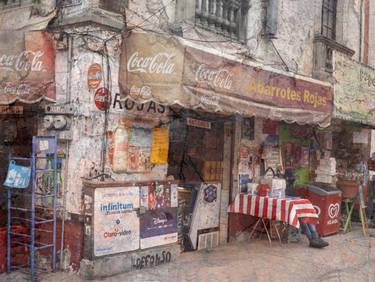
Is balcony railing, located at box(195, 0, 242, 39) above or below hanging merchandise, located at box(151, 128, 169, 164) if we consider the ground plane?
above

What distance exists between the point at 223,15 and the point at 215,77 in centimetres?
259

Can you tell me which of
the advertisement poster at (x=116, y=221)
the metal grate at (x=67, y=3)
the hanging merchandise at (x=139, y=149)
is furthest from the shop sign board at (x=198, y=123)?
the metal grate at (x=67, y=3)

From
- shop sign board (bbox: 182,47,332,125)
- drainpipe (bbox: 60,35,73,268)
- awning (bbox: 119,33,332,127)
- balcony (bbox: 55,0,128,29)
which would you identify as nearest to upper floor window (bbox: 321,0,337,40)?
shop sign board (bbox: 182,47,332,125)

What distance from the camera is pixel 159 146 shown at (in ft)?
23.6

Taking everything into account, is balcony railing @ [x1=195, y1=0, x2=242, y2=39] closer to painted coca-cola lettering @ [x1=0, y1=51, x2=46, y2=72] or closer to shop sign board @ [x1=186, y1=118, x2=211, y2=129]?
shop sign board @ [x1=186, y1=118, x2=211, y2=129]

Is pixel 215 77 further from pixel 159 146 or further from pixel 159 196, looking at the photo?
pixel 159 196

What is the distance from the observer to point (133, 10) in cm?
680

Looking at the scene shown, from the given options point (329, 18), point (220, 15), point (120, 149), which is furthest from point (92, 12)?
point (329, 18)

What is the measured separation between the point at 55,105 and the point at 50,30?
1041mm

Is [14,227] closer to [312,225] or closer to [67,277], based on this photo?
[67,277]

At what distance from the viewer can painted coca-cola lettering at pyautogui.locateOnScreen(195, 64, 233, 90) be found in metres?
6.46

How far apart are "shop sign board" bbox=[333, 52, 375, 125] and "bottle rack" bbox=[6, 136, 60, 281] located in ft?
19.2

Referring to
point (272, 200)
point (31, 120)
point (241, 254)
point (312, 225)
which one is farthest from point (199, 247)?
point (31, 120)

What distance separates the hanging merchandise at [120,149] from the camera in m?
6.55
